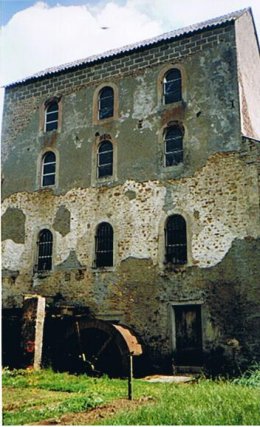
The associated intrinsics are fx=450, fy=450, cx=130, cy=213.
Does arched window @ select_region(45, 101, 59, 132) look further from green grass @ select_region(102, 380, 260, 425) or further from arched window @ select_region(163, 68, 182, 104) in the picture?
green grass @ select_region(102, 380, 260, 425)

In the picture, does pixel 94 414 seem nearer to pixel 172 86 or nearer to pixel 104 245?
pixel 104 245

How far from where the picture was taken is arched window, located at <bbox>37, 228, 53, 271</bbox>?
54.7 ft

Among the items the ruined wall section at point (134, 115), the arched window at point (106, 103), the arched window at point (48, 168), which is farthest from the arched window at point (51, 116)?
the arched window at point (106, 103)

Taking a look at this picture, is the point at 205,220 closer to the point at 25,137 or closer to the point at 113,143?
the point at 113,143

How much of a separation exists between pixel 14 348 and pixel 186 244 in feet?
21.1

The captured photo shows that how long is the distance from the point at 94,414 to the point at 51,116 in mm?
13398

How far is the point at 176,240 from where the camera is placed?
1462cm

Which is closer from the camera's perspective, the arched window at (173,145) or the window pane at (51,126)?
the arched window at (173,145)

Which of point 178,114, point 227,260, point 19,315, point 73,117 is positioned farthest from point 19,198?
point 227,260

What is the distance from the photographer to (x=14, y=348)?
1439 centimetres

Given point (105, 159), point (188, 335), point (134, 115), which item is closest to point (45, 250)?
point (105, 159)

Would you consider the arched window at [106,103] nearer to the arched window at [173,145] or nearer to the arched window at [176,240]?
the arched window at [173,145]

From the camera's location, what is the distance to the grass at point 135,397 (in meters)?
6.84

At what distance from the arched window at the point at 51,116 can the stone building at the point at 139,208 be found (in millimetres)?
57
